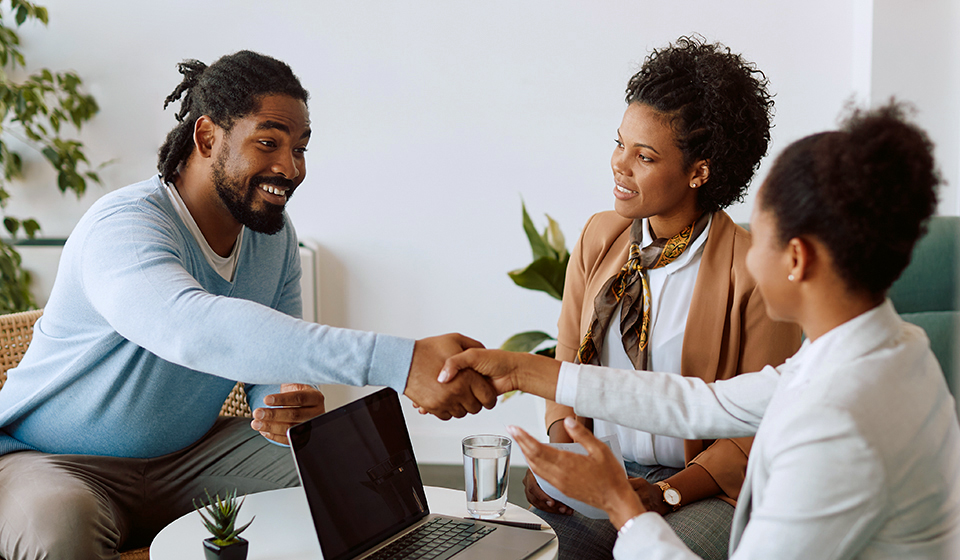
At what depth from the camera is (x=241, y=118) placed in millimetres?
1701

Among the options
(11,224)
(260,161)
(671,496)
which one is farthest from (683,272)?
(11,224)

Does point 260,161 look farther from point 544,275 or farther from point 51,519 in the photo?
point 544,275

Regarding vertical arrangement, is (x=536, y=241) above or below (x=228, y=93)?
below

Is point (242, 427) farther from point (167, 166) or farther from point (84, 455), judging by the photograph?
point (167, 166)

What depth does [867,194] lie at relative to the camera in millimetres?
819

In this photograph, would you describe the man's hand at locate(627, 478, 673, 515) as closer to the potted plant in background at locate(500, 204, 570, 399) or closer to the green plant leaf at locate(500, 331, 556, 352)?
the potted plant in background at locate(500, 204, 570, 399)

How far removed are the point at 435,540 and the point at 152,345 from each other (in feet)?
1.92

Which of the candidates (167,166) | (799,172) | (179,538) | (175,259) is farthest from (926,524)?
(167,166)

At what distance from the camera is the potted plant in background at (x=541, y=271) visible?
8.63ft

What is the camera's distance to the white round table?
116 cm

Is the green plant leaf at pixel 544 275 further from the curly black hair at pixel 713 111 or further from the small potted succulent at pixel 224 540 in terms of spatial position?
the small potted succulent at pixel 224 540

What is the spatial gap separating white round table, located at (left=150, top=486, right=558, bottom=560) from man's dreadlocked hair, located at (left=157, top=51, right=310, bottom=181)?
802mm

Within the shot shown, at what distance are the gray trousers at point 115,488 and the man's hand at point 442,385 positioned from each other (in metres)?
0.51

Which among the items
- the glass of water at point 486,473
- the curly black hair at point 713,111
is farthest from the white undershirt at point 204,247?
the curly black hair at point 713,111
